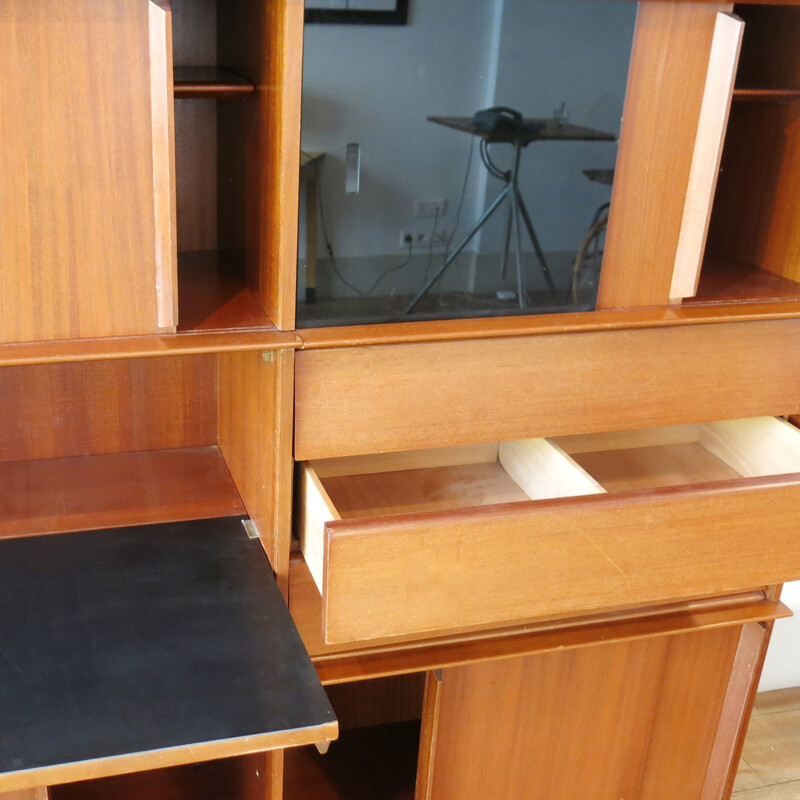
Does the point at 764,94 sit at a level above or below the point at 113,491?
above

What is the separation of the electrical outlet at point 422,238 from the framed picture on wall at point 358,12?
0.25 meters

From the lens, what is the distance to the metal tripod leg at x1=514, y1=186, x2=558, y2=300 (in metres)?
1.29

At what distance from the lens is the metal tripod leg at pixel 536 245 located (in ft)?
4.25

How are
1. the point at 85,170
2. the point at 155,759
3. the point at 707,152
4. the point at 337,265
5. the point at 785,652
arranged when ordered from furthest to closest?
the point at 785,652, the point at 707,152, the point at 337,265, the point at 85,170, the point at 155,759

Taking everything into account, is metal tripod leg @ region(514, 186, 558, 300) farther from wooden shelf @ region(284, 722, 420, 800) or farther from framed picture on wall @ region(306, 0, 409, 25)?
wooden shelf @ region(284, 722, 420, 800)

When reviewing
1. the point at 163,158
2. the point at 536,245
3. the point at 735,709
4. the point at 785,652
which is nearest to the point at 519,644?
the point at 735,709

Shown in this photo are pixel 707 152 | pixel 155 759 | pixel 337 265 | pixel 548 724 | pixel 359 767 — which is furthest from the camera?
pixel 359 767

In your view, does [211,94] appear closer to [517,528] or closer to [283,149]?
[283,149]

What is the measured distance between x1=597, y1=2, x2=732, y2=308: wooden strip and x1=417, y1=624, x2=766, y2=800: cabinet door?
63 cm

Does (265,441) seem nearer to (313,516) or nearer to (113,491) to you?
(313,516)

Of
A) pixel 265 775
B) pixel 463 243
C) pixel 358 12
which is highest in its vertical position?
pixel 358 12

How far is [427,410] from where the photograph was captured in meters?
1.35

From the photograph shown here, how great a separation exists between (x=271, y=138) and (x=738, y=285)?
2.55 ft

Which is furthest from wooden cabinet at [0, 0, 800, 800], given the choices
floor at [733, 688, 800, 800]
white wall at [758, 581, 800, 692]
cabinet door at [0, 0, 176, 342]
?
white wall at [758, 581, 800, 692]
